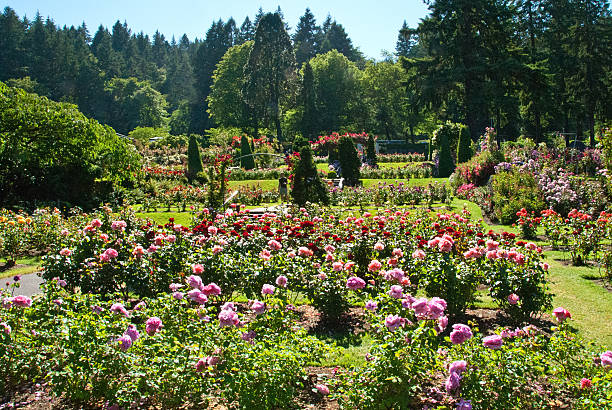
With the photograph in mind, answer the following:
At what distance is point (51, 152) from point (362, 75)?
38.9 m

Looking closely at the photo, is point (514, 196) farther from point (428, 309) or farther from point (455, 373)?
point (455, 373)

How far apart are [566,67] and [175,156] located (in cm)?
2788

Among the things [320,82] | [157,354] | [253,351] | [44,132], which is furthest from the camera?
[320,82]

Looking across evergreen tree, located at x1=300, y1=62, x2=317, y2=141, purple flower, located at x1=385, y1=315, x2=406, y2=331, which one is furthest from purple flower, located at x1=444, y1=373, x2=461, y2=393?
evergreen tree, located at x1=300, y1=62, x2=317, y2=141

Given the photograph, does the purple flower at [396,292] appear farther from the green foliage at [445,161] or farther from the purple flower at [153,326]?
the green foliage at [445,161]

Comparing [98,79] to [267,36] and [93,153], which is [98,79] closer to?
[267,36]

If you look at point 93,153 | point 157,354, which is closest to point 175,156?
point 93,153

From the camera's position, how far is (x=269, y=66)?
41.0m

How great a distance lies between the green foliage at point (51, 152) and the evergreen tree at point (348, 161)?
8.39m

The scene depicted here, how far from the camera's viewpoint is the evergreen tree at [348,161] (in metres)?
19.1

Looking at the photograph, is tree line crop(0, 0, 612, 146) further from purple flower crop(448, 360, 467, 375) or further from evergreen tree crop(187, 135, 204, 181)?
evergreen tree crop(187, 135, 204, 181)

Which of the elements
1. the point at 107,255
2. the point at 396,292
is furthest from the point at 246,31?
the point at 396,292

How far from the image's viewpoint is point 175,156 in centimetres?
2925

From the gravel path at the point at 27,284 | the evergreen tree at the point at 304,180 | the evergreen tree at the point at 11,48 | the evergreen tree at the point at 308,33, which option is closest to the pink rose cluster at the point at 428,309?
the gravel path at the point at 27,284
